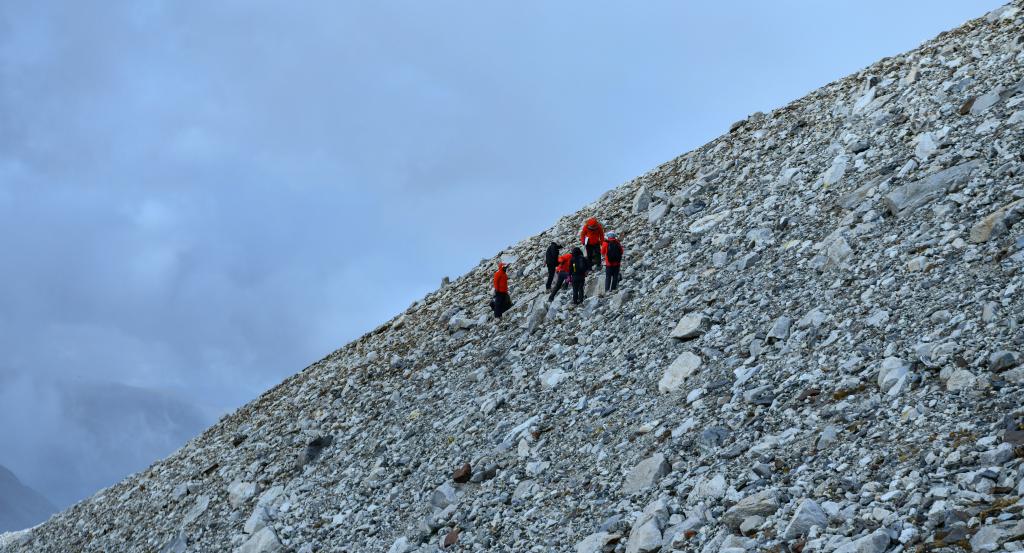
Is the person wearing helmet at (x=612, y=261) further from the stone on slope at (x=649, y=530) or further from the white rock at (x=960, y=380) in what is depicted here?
the white rock at (x=960, y=380)

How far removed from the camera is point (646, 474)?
491 inches

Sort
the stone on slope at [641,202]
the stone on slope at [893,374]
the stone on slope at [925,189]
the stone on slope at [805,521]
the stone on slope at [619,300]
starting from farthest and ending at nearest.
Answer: the stone on slope at [641,202], the stone on slope at [619,300], the stone on slope at [925,189], the stone on slope at [893,374], the stone on slope at [805,521]

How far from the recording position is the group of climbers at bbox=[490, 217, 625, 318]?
21.5 meters

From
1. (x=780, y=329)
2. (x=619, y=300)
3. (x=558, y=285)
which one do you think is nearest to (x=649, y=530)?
(x=780, y=329)

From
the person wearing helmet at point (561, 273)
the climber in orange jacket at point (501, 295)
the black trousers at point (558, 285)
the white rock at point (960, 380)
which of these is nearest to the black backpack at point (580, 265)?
the person wearing helmet at point (561, 273)

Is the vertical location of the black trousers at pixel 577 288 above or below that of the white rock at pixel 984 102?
above

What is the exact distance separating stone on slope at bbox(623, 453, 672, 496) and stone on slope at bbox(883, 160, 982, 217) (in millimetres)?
8182

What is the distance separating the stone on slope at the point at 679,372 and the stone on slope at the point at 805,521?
574cm

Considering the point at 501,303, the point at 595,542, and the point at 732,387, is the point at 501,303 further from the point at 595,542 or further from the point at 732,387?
the point at 595,542

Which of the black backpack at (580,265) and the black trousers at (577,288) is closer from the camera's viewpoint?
the black backpack at (580,265)

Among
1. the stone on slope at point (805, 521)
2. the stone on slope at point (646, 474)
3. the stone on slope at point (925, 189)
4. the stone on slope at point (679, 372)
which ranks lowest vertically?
the stone on slope at point (805, 521)

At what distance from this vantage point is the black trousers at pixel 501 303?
25.3 metres

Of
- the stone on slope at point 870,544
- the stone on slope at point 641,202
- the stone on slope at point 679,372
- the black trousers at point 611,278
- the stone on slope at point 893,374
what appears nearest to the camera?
the stone on slope at point 870,544

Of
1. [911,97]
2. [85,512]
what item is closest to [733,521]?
[911,97]
